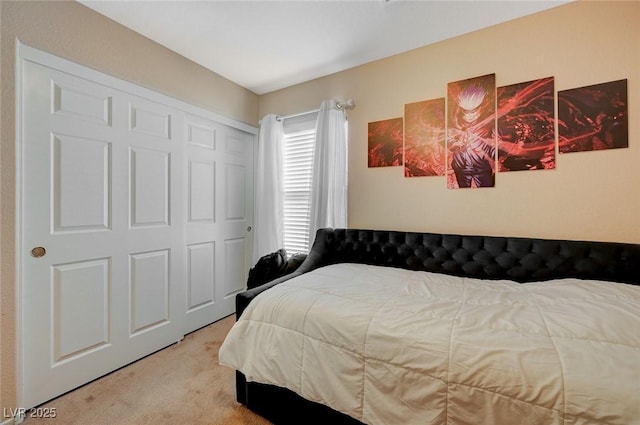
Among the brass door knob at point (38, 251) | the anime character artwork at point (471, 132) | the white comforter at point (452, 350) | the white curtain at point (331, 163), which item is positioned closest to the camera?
the white comforter at point (452, 350)

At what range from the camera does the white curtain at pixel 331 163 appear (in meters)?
2.56

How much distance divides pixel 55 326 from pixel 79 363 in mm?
315

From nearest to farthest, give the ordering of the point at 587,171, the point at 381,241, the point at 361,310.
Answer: the point at 361,310 < the point at 587,171 < the point at 381,241

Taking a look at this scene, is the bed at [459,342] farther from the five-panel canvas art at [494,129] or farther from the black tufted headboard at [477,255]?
the five-panel canvas art at [494,129]

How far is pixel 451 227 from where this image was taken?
Result: 2129 mm

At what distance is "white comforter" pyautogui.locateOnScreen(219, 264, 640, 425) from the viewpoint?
2.66 feet

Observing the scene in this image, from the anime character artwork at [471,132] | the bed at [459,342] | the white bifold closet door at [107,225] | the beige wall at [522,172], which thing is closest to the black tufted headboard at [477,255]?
the bed at [459,342]

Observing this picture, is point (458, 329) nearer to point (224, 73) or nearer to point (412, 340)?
point (412, 340)

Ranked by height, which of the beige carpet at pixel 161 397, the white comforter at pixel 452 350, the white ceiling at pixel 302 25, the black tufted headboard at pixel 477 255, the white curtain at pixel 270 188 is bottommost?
the beige carpet at pixel 161 397

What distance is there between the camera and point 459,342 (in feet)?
3.19

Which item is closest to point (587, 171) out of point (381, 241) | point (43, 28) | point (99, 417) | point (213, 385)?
point (381, 241)

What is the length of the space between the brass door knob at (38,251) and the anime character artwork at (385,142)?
98.8 inches

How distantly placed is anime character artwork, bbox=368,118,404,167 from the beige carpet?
2.16 meters

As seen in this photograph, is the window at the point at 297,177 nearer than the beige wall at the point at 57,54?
No
